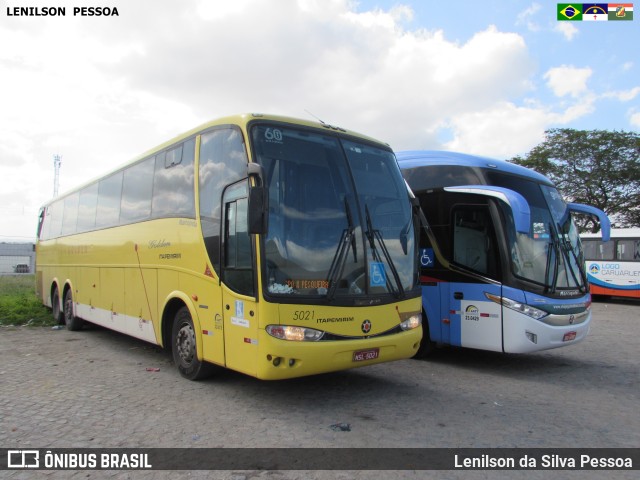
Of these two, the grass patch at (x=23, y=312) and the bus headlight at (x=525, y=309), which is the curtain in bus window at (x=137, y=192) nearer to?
the bus headlight at (x=525, y=309)

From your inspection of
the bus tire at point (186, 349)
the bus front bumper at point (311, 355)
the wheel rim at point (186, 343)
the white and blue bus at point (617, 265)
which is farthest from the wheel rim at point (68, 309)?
the white and blue bus at point (617, 265)

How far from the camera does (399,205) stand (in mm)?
6562

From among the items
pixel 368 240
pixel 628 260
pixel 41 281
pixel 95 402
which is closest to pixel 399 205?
pixel 368 240

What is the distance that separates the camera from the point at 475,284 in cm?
794

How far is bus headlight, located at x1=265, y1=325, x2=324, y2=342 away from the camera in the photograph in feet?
17.0

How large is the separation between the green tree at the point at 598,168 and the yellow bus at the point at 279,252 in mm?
31269

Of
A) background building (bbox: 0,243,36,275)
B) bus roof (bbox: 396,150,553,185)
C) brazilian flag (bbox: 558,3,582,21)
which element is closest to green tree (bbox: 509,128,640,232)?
brazilian flag (bbox: 558,3,582,21)

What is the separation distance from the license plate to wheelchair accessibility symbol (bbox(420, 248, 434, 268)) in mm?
3171

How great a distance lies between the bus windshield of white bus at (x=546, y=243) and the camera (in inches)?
300

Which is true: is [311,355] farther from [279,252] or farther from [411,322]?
[411,322]

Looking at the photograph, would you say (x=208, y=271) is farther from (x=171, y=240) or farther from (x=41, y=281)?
(x=41, y=281)

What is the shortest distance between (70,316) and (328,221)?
365 inches

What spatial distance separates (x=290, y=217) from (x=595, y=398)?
4.68 meters

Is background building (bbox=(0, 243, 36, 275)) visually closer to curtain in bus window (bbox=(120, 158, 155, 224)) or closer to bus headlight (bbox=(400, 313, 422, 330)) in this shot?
curtain in bus window (bbox=(120, 158, 155, 224))
